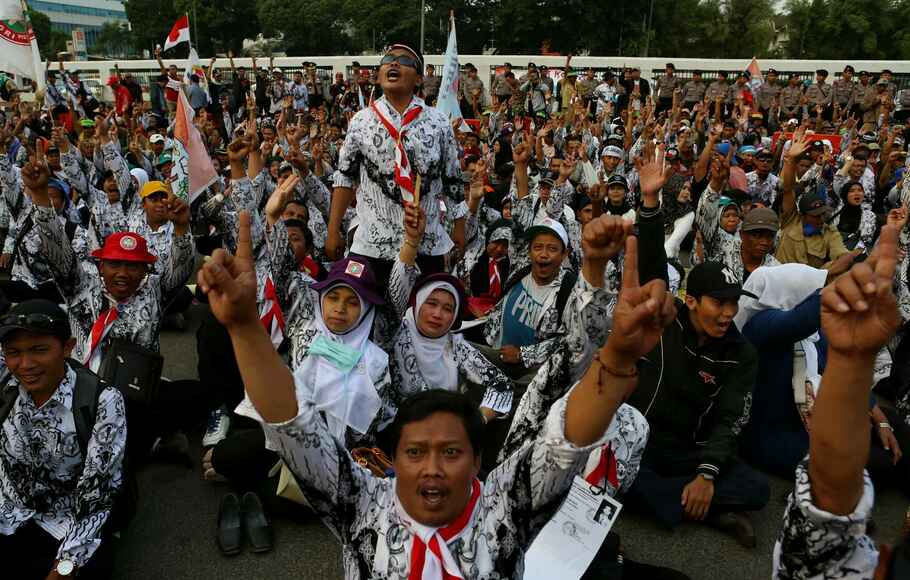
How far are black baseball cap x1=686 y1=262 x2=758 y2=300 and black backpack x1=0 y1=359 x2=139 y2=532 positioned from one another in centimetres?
285

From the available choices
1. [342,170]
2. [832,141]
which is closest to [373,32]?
[832,141]

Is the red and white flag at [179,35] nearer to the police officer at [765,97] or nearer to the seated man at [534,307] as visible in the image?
the seated man at [534,307]

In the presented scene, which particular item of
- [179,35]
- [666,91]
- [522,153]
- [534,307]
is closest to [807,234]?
[522,153]

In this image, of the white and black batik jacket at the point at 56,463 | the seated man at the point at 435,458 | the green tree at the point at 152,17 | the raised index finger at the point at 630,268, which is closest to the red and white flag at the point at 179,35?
the white and black batik jacket at the point at 56,463

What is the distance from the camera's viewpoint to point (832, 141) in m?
13.0

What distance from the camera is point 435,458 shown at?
1720mm

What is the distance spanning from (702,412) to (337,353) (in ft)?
6.51

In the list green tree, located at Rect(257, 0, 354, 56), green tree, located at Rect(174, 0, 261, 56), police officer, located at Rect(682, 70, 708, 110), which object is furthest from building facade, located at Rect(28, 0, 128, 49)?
police officer, located at Rect(682, 70, 708, 110)

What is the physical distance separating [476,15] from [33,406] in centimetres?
Result: 4683

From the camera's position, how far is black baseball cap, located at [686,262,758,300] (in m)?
3.51

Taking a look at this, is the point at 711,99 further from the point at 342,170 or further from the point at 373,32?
the point at 373,32

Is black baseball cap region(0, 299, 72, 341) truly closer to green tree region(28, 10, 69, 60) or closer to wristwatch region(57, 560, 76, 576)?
wristwatch region(57, 560, 76, 576)

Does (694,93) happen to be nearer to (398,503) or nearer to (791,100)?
(791,100)

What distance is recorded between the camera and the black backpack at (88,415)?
112 inches
